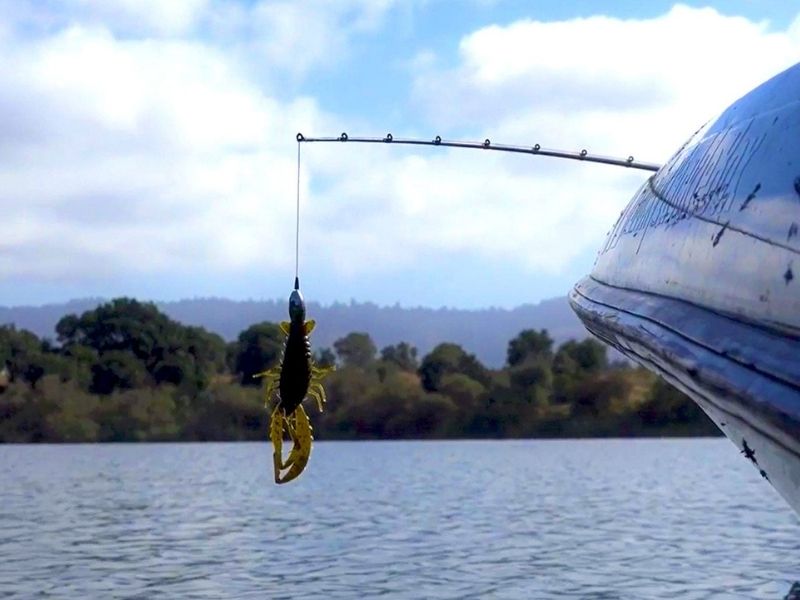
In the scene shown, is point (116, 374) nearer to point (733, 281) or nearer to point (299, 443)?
point (299, 443)

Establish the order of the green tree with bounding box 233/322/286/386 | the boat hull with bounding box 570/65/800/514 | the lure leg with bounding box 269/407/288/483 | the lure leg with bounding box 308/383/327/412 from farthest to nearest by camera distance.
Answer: the green tree with bounding box 233/322/286/386 < the lure leg with bounding box 308/383/327/412 < the lure leg with bounding box 269/407/288/483 < the boat hull with bounding box 570/65/800/514

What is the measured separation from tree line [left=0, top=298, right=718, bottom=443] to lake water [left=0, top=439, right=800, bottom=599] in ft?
255

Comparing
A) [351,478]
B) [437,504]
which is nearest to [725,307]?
[437,504]

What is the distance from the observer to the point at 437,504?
58062 millimetres

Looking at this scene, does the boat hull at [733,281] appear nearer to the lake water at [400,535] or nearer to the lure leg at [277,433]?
the lure leg at [277,433]

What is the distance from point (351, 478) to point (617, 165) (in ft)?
229

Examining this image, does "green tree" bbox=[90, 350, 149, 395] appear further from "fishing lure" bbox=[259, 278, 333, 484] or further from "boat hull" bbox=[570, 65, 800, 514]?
"boat hull" bbox=[570, 65, 800, 514]

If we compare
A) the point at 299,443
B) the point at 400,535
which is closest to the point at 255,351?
the point at 400,535

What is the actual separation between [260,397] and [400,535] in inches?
4901

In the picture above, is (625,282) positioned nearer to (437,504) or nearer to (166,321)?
(437,504)

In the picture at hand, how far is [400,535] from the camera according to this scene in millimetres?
43375

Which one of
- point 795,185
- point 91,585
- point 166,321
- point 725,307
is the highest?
point 166,321

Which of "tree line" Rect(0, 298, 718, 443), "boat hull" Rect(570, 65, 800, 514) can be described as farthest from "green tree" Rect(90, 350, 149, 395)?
"boat hull" Rect(570, 65, 800, 514)

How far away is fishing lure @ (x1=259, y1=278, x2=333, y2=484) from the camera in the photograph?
14.0 meters
